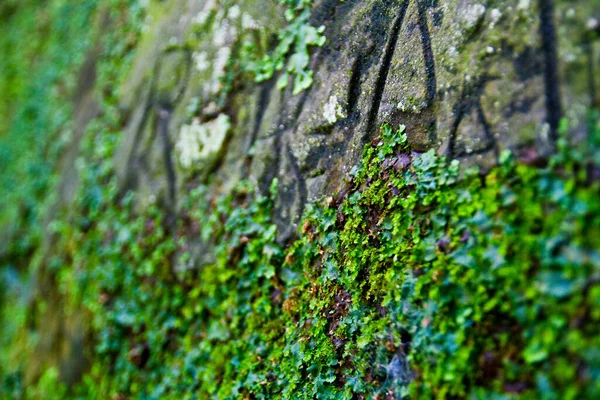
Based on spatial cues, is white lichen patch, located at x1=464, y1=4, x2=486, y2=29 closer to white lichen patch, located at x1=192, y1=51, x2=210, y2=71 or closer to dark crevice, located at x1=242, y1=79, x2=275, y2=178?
dark crevice, located at x1=242, y1=79, x2=275, y2=178

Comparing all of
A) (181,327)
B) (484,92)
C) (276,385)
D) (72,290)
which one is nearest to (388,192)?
(484,92)

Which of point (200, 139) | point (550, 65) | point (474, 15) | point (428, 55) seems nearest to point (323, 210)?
point (428, 55)

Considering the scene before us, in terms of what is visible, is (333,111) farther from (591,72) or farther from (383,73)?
(591,72)

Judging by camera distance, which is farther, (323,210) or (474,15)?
(323,210)

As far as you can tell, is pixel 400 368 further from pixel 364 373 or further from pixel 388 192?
pixel 388 192

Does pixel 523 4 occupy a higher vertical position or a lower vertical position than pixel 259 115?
higher

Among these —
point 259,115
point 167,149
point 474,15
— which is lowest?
point 167,149
